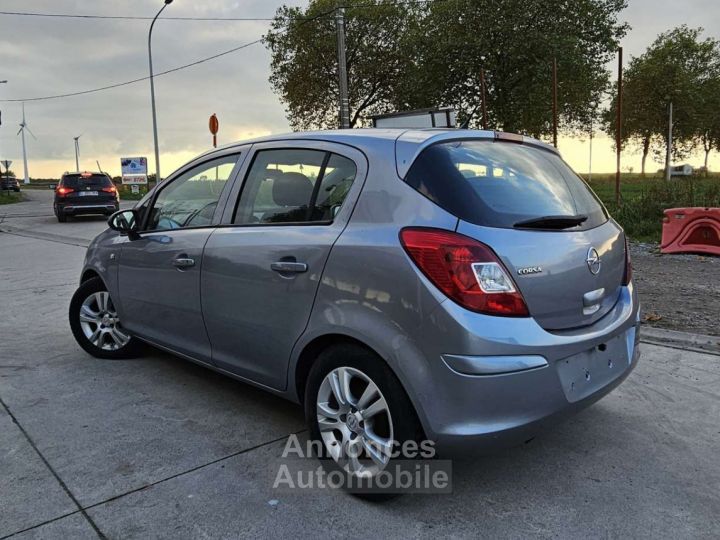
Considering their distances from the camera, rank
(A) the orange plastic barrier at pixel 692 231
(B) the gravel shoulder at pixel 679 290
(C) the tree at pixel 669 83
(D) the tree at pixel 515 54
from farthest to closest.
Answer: (C) the tree at pixel 669 83
(D) the tree at pixel 515 54
(A) the orange plastic barrier at pixel 692 231
(B) the gravel shoulder at pixel 679 290

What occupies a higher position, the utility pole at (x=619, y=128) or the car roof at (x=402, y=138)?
the utility pole at (x=619, y=128)

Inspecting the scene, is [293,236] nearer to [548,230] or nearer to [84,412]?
[548,230]

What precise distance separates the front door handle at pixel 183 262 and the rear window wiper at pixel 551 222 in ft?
6.22

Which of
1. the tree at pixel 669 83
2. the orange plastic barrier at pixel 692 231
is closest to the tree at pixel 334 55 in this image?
the tree at pixel 669 83

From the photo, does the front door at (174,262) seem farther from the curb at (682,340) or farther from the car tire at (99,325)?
the curb at (682,340)

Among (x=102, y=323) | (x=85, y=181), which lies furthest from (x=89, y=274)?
(x=85, y=181)

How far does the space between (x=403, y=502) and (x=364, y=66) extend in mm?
31301

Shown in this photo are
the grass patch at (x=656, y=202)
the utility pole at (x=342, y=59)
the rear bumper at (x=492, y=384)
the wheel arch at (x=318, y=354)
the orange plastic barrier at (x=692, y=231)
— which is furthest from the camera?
the utility pole at (x=342, y=59)

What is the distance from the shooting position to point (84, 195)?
1969 cm

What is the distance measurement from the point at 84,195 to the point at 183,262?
18.3 m

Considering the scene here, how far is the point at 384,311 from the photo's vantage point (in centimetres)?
236

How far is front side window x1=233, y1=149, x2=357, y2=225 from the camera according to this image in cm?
277

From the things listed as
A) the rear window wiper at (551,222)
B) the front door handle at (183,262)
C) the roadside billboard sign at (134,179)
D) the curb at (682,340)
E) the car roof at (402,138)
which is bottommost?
the curb at (682,340)

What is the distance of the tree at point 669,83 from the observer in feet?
139
